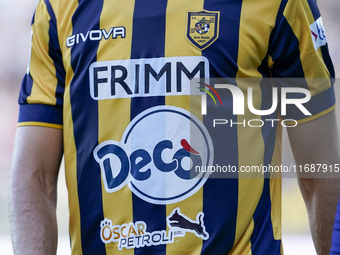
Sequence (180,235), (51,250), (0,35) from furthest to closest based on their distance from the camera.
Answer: (0,35)
(51,250)
(180,235)

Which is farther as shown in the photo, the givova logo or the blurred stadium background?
the blurred stadium background

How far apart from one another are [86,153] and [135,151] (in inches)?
5.5

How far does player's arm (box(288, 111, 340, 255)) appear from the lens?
1075 millimetres

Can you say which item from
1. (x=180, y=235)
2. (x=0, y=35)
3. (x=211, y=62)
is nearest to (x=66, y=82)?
(x=211, y=62)

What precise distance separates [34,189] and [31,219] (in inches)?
3.3

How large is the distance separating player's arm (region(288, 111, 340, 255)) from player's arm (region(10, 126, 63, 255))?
2.31 feet

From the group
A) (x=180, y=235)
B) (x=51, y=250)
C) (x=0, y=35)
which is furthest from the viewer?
(x=0, y=35)

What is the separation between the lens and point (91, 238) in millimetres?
1018

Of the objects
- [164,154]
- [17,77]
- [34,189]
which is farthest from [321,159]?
[17,77]

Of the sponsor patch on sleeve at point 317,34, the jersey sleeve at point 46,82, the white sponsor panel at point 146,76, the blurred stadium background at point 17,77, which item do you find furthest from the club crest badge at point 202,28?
the blurred stadium background at point 17,77

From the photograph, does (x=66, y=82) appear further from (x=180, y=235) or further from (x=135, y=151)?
(x=180, y=235)
